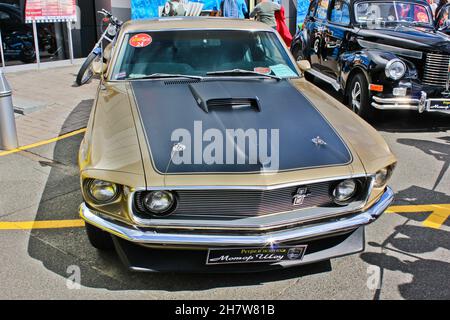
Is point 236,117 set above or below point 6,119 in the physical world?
above

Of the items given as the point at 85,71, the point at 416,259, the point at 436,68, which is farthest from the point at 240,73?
the point at 85,71

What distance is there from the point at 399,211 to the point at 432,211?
12.6 inches

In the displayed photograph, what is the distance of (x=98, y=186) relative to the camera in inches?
111

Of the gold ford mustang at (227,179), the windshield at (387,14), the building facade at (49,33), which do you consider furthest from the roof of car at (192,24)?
the building facade at (49,33)

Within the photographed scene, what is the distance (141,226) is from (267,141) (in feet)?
3.19

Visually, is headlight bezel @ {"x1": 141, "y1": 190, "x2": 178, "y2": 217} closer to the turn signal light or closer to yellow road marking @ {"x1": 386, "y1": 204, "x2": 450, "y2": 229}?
yellow road marking @ {"x1": 386, "y1": 204, "x2": 450, "y2": 229}

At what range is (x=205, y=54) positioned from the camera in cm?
428

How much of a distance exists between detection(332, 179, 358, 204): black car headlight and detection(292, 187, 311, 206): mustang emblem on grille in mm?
204

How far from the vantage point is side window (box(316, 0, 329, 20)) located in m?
8.78

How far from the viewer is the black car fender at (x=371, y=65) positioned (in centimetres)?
647

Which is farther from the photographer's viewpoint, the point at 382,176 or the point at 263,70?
the point at 263,70

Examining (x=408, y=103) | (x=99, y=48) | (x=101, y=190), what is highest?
(x=101, y=190)

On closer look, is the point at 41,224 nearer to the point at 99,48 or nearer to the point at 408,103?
the point at 408,103

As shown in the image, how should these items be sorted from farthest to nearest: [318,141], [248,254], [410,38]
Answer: [410,38] < [318,141] < [248,254]
